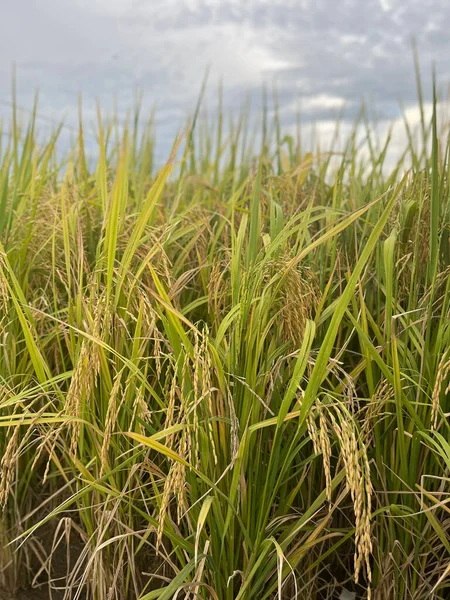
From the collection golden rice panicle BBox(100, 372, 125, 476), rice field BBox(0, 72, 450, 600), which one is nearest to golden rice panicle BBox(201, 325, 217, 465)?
rice field BBox(0, 72, 450, 600)

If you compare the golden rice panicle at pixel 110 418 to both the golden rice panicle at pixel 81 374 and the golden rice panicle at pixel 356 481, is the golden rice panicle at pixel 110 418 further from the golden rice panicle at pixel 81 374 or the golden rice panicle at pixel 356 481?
the golden rice panicle at pixel 356 481

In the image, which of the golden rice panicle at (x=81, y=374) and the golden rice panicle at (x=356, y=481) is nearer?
the golden rice panicle at (x=356, y=481)

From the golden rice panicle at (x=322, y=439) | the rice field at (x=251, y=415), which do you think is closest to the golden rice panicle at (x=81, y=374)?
the rice field at (x=251, y=415)

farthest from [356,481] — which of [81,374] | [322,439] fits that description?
[81,374]

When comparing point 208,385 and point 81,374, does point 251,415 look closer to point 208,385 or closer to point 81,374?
point 208,385

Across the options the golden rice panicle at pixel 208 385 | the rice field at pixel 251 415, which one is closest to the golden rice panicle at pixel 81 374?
the rice field at pixel 251 415

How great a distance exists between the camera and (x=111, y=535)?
5.73 feet

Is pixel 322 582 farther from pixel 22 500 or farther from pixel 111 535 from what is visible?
pixel 22 500

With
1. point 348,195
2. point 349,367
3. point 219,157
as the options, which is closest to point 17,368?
point 349,367

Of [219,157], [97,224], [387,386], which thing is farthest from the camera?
[219,157]

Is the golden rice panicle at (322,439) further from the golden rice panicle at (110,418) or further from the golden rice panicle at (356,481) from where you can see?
the golden rice panicle at (110,418)

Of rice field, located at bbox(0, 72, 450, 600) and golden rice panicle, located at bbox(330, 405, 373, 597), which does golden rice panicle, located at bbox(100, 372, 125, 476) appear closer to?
rice field, located at bbox(0, 72, 450, 600)

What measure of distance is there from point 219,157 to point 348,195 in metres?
1.54

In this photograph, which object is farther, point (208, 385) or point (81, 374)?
point (81, 374)
